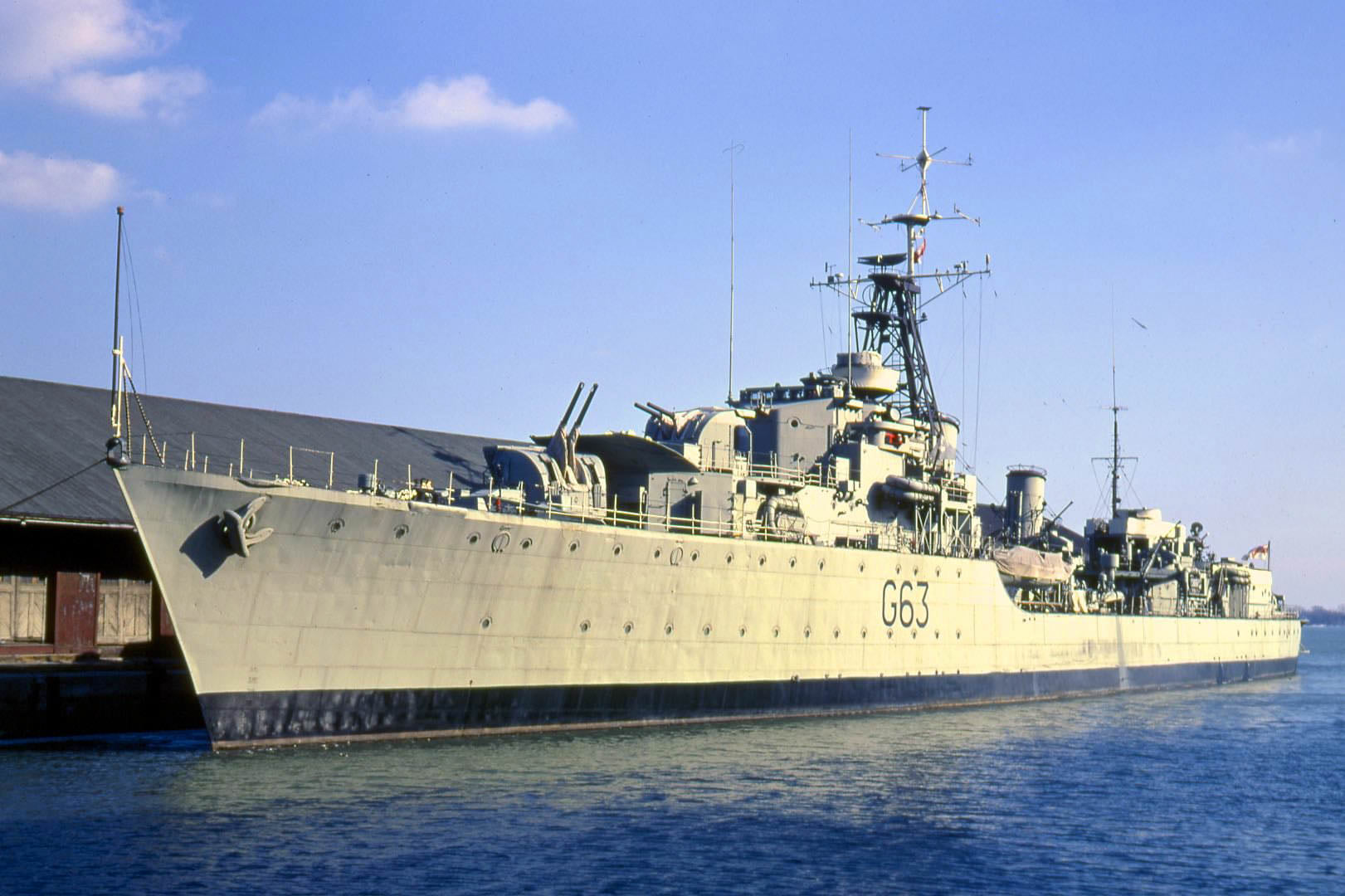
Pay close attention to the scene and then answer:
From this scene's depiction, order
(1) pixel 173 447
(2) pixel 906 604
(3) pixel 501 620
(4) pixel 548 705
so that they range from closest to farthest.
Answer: (3) pixel 501 620, (4) pixel 548 705, (2) pixel 906 604, (1) pixel 173 447

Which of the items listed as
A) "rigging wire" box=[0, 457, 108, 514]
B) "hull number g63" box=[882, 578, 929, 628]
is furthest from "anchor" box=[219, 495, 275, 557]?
"hull number g63" box=[882, 578, 929, 628]

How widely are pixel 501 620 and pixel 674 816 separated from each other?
6.71 meters

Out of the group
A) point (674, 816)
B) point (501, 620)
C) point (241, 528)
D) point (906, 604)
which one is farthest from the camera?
point (906, 604)

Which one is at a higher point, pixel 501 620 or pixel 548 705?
pixel 501 620

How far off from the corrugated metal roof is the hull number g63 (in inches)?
525

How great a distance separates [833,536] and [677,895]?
1784 cm

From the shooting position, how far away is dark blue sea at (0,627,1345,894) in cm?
1510

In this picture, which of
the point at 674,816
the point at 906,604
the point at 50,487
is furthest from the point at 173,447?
the point at 674,816

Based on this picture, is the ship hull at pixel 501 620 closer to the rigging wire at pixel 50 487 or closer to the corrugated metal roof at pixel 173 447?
the corrugated metal roof at pixel 173 447

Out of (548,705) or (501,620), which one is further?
(548,705)

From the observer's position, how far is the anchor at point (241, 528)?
20953 mm

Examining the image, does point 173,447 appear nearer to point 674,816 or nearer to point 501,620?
point 501,620

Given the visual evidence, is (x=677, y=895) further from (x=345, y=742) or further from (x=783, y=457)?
(x=783, y=457)

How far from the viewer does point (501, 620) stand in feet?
77.9
